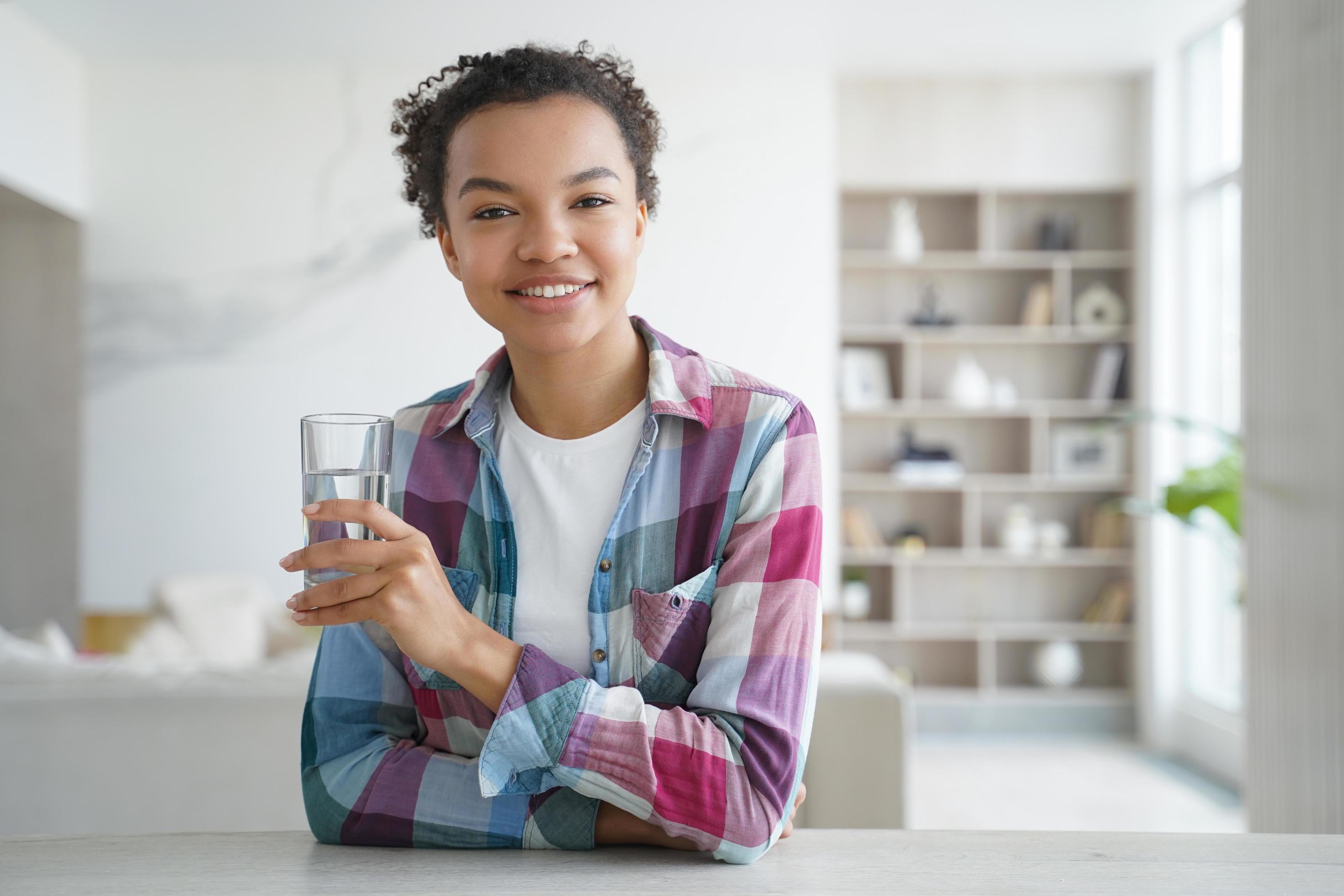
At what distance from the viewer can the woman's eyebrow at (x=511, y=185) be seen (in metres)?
0.88

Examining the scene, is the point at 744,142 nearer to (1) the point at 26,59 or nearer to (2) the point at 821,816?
(1) the point at 26,59

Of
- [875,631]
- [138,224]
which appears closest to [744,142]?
[875,631]

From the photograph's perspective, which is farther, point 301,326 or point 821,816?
point 301,326

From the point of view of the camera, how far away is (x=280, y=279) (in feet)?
15.1

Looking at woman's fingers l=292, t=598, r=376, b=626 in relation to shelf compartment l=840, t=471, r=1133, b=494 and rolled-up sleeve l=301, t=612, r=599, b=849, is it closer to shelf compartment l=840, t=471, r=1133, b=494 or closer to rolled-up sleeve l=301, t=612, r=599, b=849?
rolled-up sleeve l=301, t=612, r=599, b=849

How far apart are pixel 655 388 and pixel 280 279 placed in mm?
4082

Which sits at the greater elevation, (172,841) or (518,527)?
(518,527)

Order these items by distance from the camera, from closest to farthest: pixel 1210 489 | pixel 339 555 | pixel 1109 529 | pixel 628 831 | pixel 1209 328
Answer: pixel 339 555, pixel 628 831, pixel 1210 489, pixel 1209 328, pixel 1109 529

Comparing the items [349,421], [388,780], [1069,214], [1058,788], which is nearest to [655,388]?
[349,421]

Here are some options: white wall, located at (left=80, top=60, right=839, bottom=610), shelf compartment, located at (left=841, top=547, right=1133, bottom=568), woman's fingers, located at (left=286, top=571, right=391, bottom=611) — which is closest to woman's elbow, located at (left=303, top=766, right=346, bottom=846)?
woman's fingers, located at (left=286, top=571, right=391, bottom=611)

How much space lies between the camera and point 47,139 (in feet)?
14.2

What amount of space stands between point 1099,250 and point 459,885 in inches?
193

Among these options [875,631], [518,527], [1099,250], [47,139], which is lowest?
[875,631]

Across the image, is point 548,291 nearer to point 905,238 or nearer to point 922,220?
point 905,238
